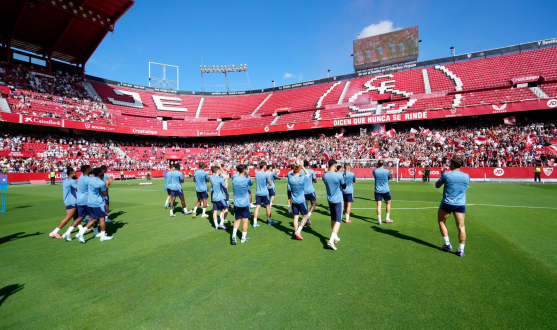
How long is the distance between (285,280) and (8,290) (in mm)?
4817

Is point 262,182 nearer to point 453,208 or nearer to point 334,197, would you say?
point 334,197

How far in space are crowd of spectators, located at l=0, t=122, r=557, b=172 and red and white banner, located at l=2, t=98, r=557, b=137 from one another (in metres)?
2.15

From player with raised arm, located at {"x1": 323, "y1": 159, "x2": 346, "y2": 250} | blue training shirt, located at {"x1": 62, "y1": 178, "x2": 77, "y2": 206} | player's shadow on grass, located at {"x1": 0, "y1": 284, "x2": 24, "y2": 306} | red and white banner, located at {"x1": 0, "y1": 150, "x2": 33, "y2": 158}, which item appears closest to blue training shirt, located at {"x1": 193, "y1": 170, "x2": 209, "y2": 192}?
blue training shirt, located at {"x1": 62, "y1": 178, "x2": 77, "y2": 206}

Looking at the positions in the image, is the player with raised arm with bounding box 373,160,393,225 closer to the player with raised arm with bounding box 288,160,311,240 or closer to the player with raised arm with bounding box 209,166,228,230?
the player with raised arm with bounding box 288,160,311,240

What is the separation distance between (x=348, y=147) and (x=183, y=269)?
1362 inches

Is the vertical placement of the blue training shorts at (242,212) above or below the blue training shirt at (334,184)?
below

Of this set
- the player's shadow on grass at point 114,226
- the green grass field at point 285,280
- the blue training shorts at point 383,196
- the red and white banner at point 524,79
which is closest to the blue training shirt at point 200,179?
the green grass field at point 285,280

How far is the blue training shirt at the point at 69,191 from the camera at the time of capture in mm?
7762

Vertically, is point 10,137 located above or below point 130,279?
above

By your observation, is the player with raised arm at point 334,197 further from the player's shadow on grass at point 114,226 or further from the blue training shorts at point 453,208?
the player's shadow on grass at point 114,226

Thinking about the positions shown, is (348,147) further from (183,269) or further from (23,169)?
(23,169)

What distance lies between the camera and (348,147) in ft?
122

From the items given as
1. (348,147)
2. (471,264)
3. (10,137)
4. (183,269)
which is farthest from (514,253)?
(10,137)

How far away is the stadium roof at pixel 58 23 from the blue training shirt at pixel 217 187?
119ft
